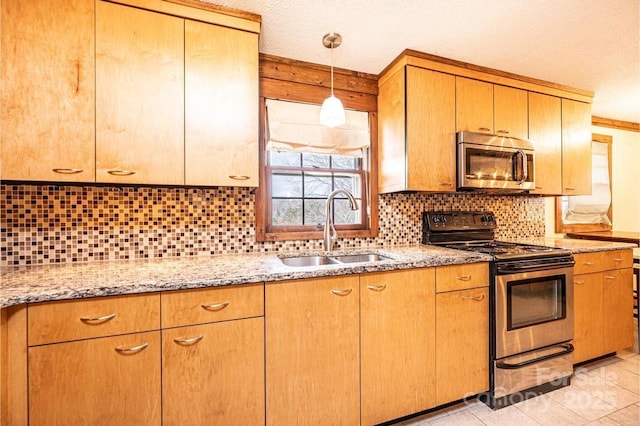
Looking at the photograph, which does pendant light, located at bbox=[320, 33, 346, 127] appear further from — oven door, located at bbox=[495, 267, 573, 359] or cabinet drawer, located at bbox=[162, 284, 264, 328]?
oven door, located at bbox=[495, 267, 573, 359]

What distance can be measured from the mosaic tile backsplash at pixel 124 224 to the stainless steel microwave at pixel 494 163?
3.00ft

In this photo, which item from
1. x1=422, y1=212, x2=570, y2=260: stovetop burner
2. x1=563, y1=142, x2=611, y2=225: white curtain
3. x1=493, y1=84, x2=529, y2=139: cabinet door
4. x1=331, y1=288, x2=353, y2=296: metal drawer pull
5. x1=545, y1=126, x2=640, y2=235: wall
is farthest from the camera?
x1=545, y1=126, x2=640, y2=235: wall

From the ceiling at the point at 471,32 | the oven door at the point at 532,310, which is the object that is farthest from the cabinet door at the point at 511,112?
the oven door at the point at 532,310

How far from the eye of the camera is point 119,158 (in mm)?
1511

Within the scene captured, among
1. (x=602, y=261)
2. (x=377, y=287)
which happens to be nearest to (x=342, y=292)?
(x=377, y=287)

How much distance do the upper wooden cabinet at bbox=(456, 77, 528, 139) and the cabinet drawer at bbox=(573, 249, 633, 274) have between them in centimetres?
105

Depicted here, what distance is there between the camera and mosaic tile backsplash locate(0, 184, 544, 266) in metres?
1.63

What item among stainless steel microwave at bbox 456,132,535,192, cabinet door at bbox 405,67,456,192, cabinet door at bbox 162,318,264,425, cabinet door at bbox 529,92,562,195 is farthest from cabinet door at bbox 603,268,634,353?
cabinet door at bbox 162,318,264,425

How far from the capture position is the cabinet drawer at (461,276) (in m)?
1.79

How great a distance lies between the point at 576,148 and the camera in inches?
108

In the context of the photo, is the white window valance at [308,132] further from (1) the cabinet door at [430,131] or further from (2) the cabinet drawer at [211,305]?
(2) the cabinet drawer at [211,305]

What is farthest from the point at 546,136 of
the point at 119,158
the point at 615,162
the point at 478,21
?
the point at 119,158

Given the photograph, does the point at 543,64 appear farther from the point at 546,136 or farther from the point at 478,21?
the point at 478,21

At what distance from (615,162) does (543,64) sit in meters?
2.41
